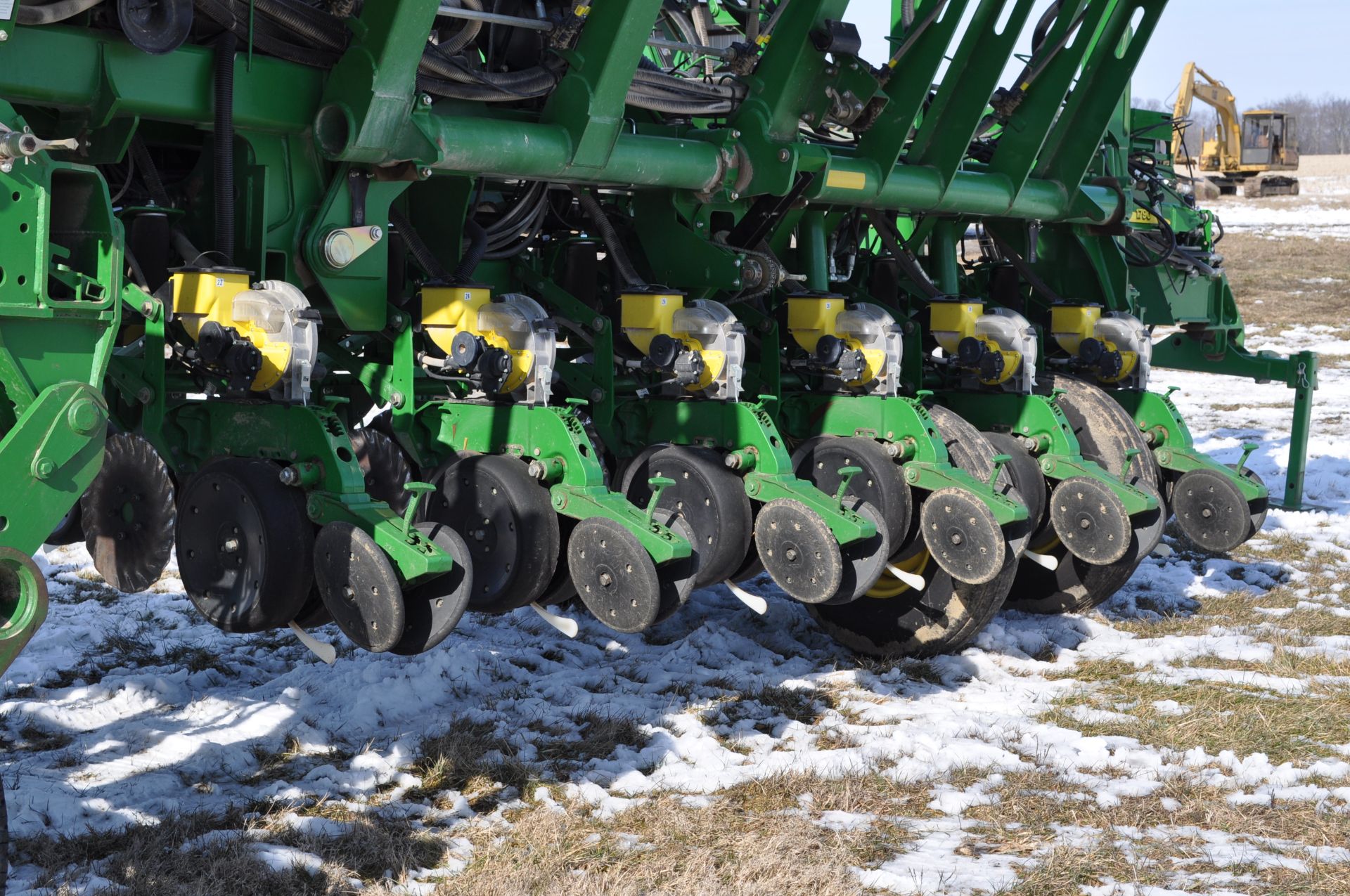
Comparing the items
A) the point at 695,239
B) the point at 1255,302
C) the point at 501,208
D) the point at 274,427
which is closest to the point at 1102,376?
the point at 695,239

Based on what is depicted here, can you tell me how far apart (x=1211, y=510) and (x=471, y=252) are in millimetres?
3644

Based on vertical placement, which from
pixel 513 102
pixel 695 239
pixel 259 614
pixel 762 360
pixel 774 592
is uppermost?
pixel 513 102

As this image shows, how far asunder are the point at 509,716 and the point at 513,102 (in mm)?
2259

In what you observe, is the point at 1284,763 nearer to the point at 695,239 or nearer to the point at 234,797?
the point at 695,239

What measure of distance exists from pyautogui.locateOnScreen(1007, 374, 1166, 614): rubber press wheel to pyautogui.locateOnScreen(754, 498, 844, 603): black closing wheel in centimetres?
210

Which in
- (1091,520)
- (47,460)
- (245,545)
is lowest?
(1091,520)

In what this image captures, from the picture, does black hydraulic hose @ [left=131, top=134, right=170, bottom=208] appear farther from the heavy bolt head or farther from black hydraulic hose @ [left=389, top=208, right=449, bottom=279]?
the heavy bolt head

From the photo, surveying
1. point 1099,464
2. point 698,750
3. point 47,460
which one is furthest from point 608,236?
point 47,460

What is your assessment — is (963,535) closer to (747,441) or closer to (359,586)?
(747,441)

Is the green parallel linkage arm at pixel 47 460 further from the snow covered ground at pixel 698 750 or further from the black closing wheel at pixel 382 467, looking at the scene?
the black closing wheel at pixel 382 467

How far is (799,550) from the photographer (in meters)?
5.24

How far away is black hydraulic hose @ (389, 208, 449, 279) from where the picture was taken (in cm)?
532

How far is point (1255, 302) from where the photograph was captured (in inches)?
890

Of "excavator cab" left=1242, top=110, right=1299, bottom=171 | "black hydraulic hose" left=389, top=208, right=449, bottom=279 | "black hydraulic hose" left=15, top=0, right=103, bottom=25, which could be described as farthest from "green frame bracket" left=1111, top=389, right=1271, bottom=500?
"excavator cab" left=1242, top=110, right=1299, bottom=171
